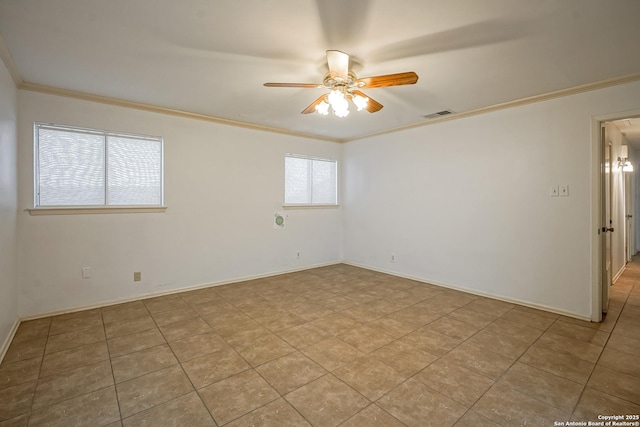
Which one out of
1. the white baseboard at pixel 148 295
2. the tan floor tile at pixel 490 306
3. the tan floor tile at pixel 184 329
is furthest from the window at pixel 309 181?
the tan floor tile at pixel 490 306

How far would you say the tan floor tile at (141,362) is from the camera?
218 centimetres

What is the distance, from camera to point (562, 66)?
8.64 ft

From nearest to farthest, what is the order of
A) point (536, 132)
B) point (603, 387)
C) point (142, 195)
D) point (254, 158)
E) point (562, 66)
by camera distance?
point (603, 387)
point (562, 66)
point (536, 132)
point (142, 195)
point (254, 158)

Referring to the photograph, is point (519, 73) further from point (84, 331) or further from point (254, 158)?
point (84, 331)

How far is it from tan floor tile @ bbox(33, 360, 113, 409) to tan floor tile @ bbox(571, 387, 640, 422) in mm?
3054

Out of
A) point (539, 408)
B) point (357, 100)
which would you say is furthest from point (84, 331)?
point (539, 408)

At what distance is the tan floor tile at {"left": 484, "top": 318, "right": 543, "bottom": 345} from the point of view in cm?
274

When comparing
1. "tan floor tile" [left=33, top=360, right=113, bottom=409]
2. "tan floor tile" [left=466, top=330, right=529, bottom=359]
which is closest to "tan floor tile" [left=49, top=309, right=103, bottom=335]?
"tan floor tile" [left=33, top=360, right=113, bottom=409]

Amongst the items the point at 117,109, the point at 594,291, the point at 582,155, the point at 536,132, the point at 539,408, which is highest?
the point at 117,109

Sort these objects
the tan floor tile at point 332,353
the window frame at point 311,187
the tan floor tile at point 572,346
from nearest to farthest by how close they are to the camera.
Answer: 1. the tan floor tile at point 332,353
2. the tan floor tile at point 572,346
3. the window frame at point 311,187

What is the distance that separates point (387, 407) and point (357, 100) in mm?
2358

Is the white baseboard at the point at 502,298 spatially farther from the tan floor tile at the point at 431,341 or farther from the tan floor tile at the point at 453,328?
the tan floor tile at the point at 431,341

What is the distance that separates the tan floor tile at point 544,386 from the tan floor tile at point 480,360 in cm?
6

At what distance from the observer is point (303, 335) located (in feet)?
9.18
